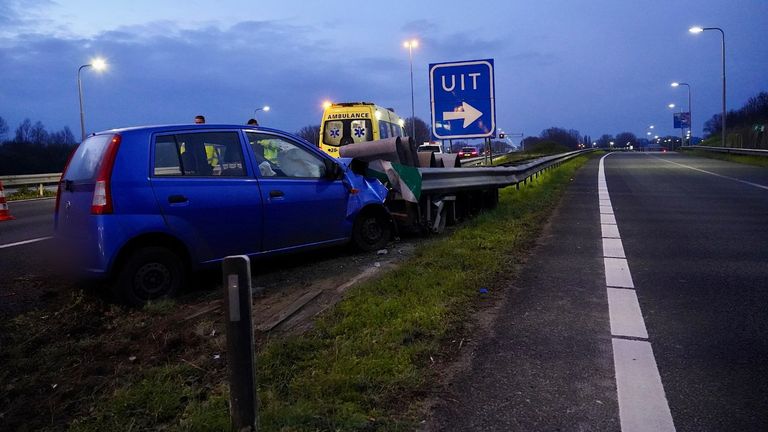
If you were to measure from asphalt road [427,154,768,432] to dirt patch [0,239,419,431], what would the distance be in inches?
61.0

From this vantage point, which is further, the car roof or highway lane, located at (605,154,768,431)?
the car roof

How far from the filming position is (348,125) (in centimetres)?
1717

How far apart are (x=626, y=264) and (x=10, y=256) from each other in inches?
293

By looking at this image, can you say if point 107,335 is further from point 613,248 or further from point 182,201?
point 613,248

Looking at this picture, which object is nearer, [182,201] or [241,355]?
[241,355]

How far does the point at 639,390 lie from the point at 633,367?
1.11 ft

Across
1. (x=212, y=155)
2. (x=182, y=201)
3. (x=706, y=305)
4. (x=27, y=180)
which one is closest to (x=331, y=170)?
(x=212, y=155)

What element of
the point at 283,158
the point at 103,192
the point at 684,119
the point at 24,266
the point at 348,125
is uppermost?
the point at 684,119

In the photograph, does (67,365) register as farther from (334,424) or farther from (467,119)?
(467,119)

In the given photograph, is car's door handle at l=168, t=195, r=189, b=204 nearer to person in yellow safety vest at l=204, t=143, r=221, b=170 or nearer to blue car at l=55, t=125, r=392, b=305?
blue car at l=55, t=125, r=392, b=305

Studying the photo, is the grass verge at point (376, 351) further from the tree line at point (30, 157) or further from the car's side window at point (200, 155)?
the tree line at point (30, 157)

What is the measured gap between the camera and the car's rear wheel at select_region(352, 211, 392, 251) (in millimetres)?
7129

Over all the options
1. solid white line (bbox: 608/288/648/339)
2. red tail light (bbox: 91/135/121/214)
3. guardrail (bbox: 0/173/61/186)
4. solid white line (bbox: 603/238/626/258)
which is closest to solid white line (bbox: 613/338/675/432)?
solid white line (bbox: 608/288/648/339)

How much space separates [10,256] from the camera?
289 inches
